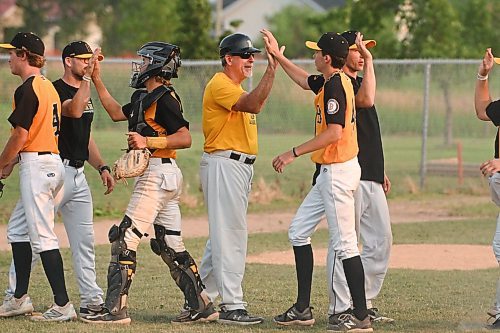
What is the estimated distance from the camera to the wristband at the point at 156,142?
827cm

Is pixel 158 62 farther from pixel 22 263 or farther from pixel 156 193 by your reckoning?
pixel 22 263

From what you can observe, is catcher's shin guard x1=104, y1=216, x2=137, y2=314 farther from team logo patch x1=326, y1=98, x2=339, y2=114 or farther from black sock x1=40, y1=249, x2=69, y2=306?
team logo patch x1=326, y1=98, x2=339, y2=114

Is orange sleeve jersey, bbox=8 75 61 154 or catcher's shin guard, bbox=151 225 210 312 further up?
orange sleeve jersey, bbox=8 75 61 154

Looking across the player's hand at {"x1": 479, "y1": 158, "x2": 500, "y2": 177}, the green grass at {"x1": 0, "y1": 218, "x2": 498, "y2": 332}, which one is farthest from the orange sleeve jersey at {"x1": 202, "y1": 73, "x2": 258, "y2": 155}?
the player's hand at {"x1": 479, "y1": 158, "x2": 500, "y2": 177}

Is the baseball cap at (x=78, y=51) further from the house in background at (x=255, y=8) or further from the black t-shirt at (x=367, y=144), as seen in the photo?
the house in background at (x=255, y=8)

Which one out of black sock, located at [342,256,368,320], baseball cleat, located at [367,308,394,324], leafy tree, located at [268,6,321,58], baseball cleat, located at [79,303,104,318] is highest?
leafy tree, located at [268,6,321,58]

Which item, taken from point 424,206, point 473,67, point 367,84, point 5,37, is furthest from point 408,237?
point 5,37

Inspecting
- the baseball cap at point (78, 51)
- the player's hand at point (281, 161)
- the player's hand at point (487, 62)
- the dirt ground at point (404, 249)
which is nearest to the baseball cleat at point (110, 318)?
the player's hand at point (281, 161)

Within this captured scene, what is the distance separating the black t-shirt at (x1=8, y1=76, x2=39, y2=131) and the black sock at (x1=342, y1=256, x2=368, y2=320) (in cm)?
245

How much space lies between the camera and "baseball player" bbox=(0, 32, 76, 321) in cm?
820

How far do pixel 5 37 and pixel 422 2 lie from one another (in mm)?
27946

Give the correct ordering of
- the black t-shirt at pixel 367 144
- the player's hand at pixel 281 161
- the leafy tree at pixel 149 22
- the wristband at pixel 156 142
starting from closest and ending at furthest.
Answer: the player's hand at pixel 281 161
the wristband at pixel 156 142
the black t-shirt at pixel 367 144
the leafy tree at pixel 149 22

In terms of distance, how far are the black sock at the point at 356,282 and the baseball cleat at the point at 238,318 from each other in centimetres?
80

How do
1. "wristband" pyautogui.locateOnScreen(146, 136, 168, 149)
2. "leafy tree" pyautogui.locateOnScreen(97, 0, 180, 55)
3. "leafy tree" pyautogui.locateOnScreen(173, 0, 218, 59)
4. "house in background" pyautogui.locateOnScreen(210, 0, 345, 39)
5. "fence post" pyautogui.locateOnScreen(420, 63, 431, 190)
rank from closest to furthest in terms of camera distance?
"wristband" pyautogui.locateOnScreen(146, 136, 168, 149) < "fence post" pyautogui.locateOnScreen(420, 63, 431, 190) < "leafy tree" pyautogui.locateOnScreen(173, 0, 218, 59) < "leafy tree" pyautogui.locateOnScreen(97, 0, 180, 55) < "house in background" pyautogui.locateOnScreen(210, 0, 345, 39)
